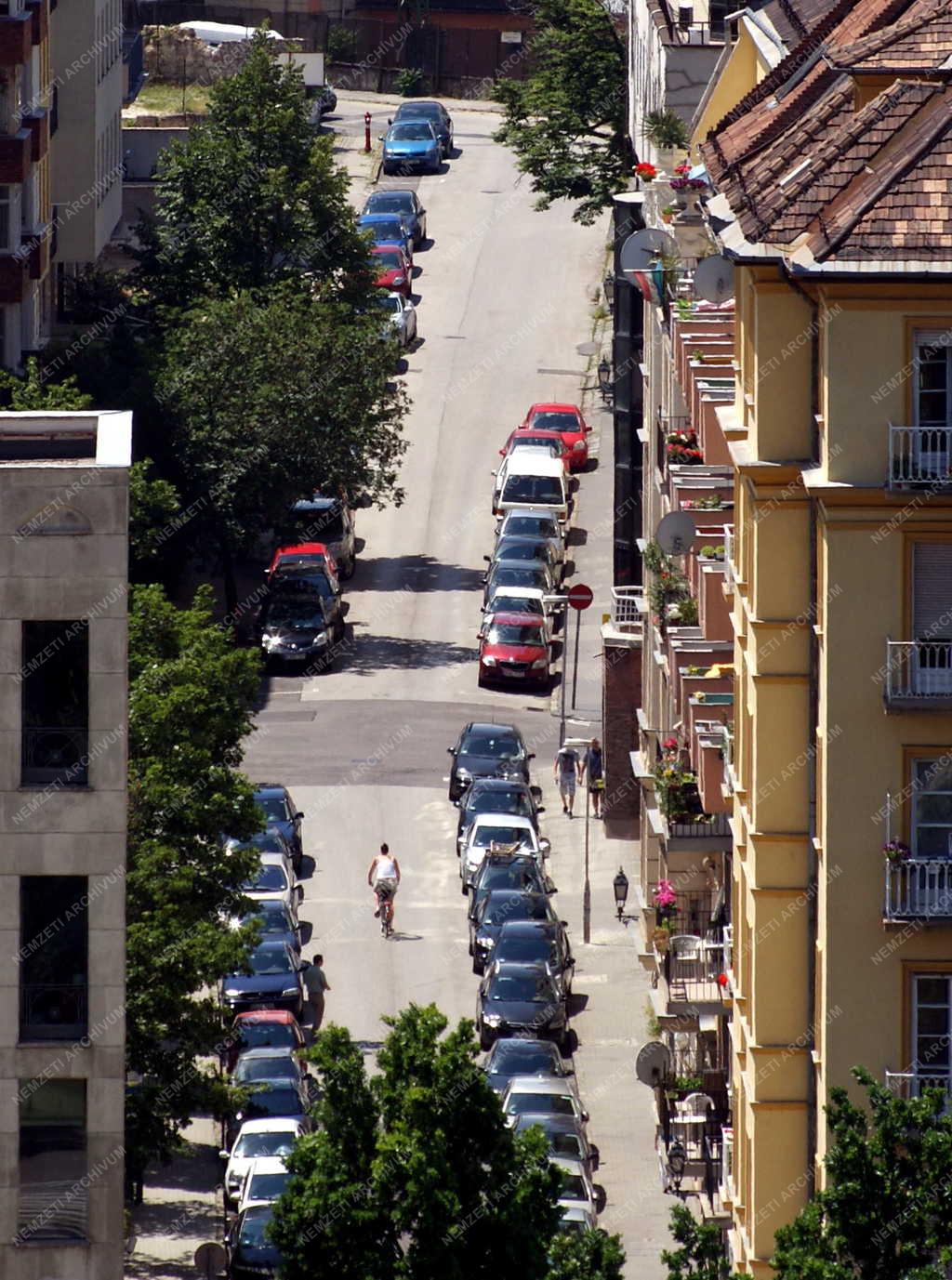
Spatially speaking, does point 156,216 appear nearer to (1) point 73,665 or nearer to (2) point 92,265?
(2) point 92,265

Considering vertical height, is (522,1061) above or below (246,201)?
below

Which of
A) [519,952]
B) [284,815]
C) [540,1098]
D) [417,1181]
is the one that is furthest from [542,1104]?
[417,1181]

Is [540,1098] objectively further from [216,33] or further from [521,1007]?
[216,33]

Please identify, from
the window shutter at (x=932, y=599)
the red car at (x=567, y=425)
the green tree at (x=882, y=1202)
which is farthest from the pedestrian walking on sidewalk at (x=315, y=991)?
the red car at (x=567, y=425)

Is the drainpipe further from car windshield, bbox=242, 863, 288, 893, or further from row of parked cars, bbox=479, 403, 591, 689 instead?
row of parked cars, bbox=479, 403, 591, 689

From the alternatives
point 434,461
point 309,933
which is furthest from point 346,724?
point 434,461

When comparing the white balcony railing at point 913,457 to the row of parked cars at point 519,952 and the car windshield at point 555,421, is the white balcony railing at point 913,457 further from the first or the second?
the car windshield at point 555,421
